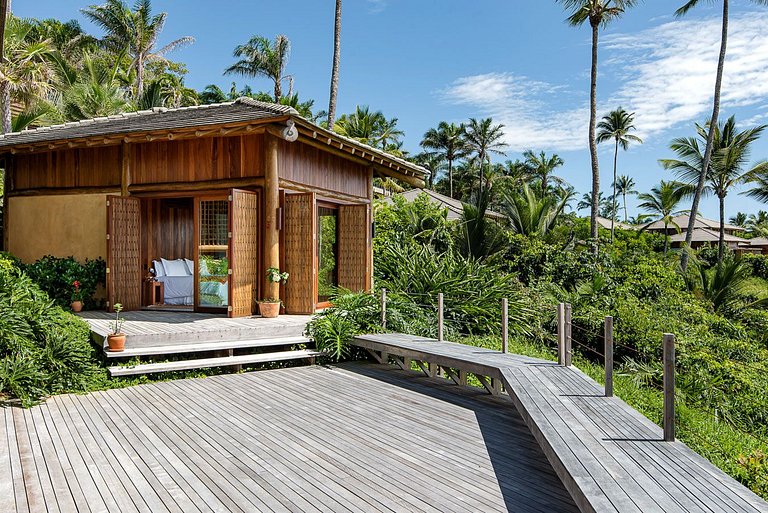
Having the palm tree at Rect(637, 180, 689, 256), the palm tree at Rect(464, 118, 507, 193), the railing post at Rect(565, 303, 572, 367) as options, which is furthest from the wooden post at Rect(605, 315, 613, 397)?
the palm tree at Rect(464, 118, 507, 193)

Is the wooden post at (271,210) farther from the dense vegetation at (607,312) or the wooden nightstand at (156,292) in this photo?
the wooden nightstand at (156,292)

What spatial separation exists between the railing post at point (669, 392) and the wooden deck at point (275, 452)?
78cm

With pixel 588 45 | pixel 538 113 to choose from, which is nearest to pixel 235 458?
pixel 588 45

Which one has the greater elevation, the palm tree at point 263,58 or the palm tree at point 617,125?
the palm tree at point 263,58

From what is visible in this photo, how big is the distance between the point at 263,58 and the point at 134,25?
698cm

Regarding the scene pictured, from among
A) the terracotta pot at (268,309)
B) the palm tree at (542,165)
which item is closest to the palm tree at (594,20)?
the terracotta pot at (268,309)

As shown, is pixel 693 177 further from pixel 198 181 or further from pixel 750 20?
pixel 198 181

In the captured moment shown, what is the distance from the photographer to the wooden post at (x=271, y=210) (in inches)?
328

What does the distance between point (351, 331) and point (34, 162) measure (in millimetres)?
7338

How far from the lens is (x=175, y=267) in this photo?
10219mm

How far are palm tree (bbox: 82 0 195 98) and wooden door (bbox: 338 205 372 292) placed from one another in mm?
22197

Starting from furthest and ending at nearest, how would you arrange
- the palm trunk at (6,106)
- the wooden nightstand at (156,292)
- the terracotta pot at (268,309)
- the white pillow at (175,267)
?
the palm trunk at (6,106) → the white pillow at (175,267) → the wooden nightstand at (156,292) → the terracotta pot at (268,309)

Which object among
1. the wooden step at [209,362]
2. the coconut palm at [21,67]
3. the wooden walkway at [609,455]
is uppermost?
the coconut palm at [21,67]

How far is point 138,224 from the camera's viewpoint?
9164 millimetres
